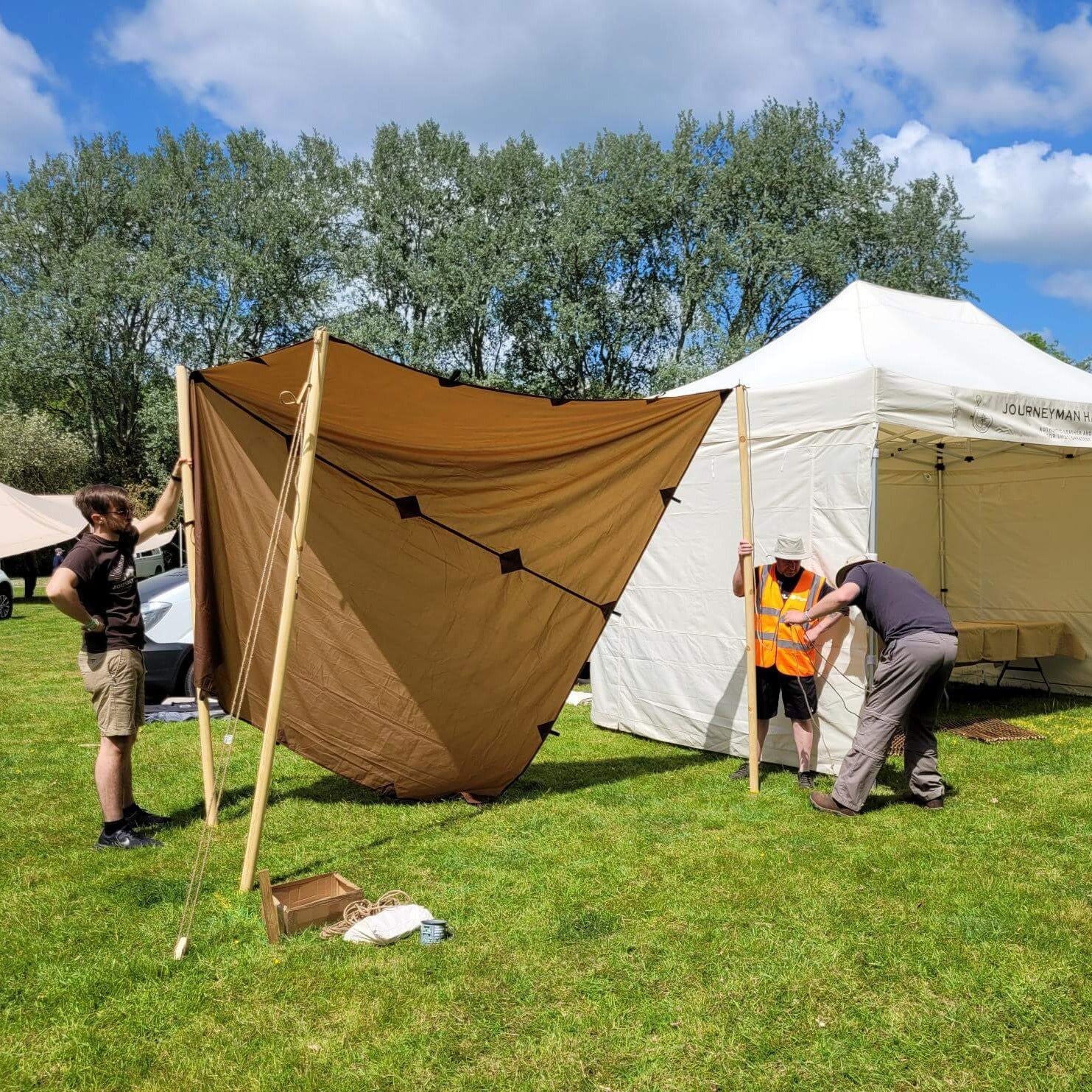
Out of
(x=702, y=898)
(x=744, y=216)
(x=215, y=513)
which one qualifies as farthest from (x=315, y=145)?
(x=702, y=898)

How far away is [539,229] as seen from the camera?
27.3m

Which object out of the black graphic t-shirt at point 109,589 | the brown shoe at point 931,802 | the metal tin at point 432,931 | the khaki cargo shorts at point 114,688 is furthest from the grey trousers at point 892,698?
the black graphic t-shirt at point 109,589

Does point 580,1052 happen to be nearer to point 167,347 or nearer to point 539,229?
point 539,229

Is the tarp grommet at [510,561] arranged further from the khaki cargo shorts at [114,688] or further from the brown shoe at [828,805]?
the brown shoe at [828,805]

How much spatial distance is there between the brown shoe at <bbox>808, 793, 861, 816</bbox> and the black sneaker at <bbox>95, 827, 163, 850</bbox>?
11.7ft

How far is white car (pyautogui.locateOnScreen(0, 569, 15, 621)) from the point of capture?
691 inches

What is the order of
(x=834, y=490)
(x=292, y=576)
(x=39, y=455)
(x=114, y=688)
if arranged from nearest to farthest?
(x=292, y=576), (x=114, y=688), (x=834, y=490), (x=39, y=455)

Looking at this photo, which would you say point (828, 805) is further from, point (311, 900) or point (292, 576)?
point (292, 576)

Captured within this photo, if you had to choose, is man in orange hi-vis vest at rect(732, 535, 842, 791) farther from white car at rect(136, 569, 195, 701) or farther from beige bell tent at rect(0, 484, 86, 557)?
beige bell tent at rect(0, 484, 86, 557)

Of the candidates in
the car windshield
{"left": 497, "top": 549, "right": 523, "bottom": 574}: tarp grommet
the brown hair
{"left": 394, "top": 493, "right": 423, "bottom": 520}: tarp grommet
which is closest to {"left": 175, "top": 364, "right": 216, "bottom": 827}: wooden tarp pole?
the brown hair

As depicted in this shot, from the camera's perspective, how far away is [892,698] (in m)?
5.26

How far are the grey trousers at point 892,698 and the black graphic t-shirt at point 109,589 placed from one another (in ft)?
12.9

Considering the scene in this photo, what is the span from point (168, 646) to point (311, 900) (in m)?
5.39

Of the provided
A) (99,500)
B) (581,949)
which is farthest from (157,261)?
(581,949)
